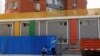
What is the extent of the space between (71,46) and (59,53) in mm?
2166

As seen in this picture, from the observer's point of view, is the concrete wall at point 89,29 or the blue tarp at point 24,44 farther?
the concrete wall at point 89,29

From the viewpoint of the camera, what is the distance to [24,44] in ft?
117

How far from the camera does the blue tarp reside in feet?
115

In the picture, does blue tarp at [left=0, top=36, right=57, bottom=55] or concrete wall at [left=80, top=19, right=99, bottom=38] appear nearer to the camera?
blue tarp at [left=0, top=36, right=57, bottom=55]

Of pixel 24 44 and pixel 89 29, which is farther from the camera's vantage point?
pixel 89 29

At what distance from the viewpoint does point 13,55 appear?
118ft

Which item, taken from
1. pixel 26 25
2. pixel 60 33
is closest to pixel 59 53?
pixel 60 33

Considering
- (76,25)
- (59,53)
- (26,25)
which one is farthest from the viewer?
(26,25)

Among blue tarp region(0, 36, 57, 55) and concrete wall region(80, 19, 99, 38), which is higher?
concrete wall region(80, 19, 99, 38)

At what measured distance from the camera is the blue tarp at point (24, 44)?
34906 millimetres

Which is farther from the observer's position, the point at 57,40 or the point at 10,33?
the point at 10,33

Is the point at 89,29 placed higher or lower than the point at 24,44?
higher

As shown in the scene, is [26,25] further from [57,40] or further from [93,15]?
[93,15]

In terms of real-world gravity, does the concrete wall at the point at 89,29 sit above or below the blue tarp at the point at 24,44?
above
